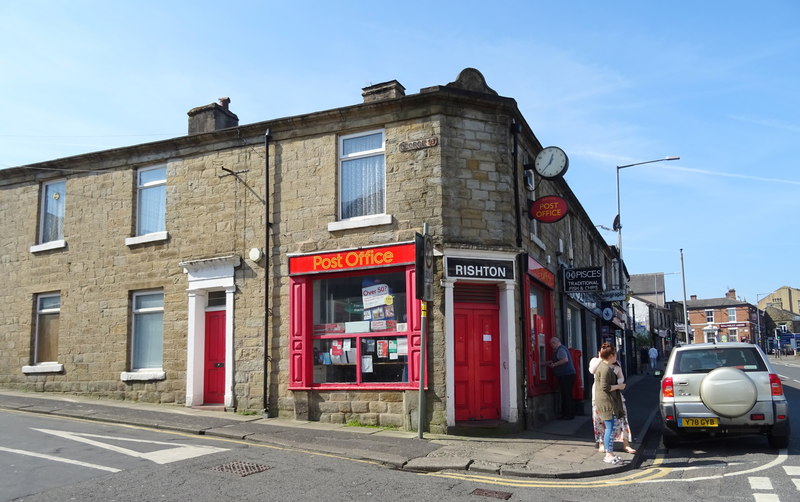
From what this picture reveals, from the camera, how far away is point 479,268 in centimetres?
1148

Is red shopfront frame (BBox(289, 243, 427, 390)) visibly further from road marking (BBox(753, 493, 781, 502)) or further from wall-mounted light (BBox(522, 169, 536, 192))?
road marking (BBox(753, 493, 781, 502))

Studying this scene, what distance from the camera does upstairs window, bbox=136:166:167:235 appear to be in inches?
570

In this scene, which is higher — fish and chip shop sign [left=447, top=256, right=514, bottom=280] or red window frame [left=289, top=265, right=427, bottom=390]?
fish and chip shop sign [left=447, top=256, right=514, bottom=280]

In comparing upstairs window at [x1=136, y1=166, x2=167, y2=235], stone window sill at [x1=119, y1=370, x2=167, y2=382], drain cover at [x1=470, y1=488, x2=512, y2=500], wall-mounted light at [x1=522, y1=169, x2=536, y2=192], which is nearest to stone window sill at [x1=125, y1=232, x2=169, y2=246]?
upstairs window at [x1=136, y1=166, x2=167, y2=235]

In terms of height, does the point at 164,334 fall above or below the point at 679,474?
above

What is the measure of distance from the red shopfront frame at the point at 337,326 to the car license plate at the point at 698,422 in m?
4.34

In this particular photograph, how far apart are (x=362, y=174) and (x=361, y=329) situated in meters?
3.10

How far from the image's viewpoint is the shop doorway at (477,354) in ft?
37.7

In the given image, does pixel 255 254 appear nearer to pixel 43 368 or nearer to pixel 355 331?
pixel 355 331

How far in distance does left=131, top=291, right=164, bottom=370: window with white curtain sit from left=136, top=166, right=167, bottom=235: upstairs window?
1570mm

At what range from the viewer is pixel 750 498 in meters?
6.55

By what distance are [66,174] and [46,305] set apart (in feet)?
11.0

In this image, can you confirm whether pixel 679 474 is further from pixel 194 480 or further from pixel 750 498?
pixel 194 480

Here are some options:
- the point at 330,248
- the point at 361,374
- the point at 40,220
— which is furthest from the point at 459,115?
the point at 40,220
